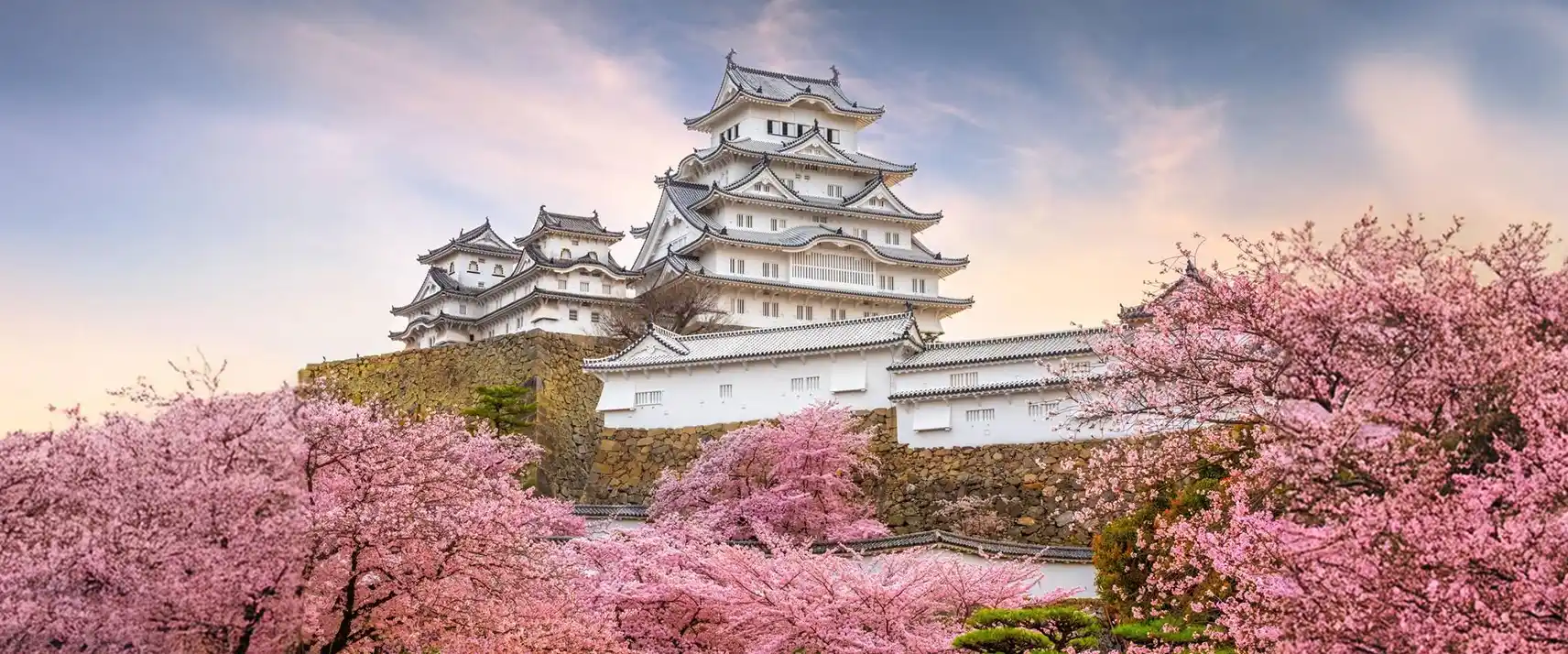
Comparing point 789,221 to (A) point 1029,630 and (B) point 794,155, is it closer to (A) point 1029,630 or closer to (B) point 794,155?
(B) point 794,155

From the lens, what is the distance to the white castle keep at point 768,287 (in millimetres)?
32469

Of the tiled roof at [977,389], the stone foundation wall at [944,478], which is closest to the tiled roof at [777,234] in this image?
the stone foundation wall at [944,478]

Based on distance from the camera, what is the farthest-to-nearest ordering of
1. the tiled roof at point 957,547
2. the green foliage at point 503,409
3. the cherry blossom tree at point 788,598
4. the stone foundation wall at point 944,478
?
the green foliage at point 503,409, the stone foundation wall at point 944,478, the tiled roof at point 957,547, the cherry blossom tree at point 788,598

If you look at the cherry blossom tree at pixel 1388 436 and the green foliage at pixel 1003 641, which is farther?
the green foliage at pixel 1003 641

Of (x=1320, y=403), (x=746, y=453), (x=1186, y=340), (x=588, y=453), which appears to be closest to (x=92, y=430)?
(x=1186, y=340)

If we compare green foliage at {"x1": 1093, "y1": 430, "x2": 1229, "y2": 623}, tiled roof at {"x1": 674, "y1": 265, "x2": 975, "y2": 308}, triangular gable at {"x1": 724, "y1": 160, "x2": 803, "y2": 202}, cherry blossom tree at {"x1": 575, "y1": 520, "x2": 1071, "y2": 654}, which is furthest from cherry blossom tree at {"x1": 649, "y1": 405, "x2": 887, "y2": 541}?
triangular gable at {"x1": 724, "y1": 160, "x2": 803, "y2": 202}

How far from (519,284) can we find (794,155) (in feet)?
33.1

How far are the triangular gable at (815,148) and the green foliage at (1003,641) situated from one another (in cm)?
3298

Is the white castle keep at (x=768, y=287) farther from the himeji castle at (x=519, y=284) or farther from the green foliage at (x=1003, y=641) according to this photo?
the green foliage at (x=1003, y=641)

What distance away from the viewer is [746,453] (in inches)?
1210

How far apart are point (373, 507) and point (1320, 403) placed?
30.3ft

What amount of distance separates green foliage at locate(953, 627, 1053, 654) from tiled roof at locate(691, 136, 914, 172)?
32.0 m

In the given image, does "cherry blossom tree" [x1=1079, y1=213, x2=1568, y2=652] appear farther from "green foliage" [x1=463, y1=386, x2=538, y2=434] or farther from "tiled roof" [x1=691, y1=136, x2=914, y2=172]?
"tiled roof" [x1=691, y1=136, x2=914, y2=172]

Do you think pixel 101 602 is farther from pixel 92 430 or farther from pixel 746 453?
pixel 746 453
